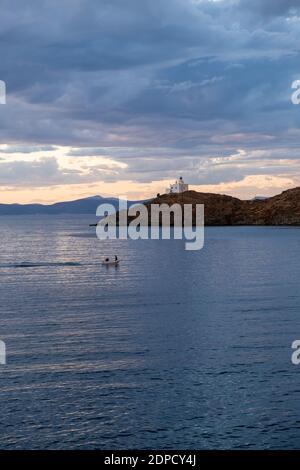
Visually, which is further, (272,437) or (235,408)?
(235,408)

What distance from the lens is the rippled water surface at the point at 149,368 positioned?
110 ft

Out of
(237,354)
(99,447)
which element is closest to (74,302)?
(237,354)

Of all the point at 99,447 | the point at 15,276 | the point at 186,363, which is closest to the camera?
the point at 99,447

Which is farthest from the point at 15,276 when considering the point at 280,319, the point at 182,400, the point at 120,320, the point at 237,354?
the point at 182,400

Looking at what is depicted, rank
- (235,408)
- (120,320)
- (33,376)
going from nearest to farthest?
(235,408) < (33,376) < (120,320)

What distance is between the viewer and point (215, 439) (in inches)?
1284

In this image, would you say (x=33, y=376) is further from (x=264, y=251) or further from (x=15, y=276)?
(x=264, y=251)

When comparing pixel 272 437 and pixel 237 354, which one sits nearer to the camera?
pixel 272 437

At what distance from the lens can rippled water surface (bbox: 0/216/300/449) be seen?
33594mm

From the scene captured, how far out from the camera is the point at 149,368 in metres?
45.3

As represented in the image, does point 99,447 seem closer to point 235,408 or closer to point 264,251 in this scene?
point 235,408

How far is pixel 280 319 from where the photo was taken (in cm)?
6519
